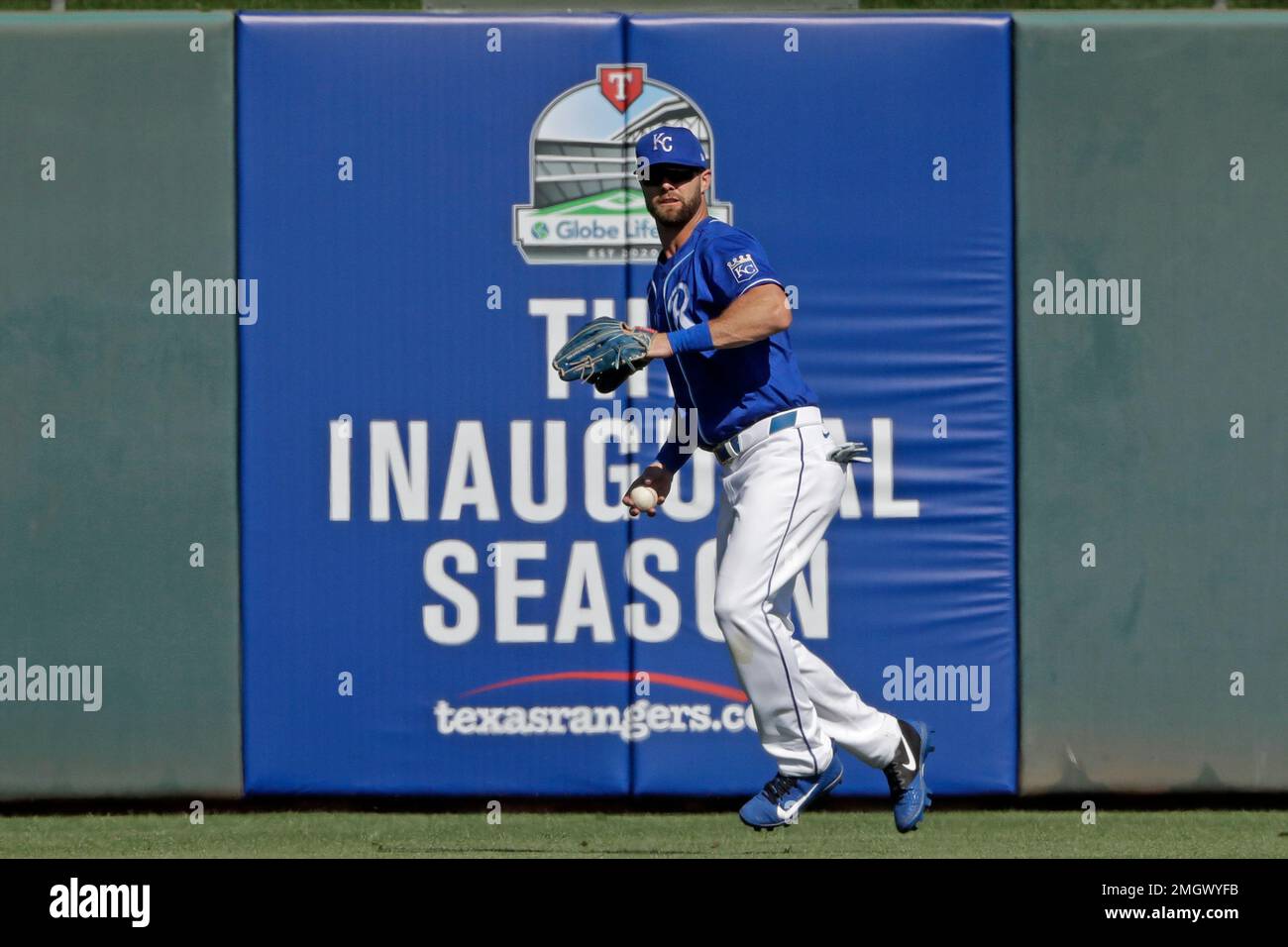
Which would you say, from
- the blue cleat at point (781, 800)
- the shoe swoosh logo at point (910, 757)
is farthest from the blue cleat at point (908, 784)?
the blue cleat at point (781, 800)

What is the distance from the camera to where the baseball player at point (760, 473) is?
5.52 meters

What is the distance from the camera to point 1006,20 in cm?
743

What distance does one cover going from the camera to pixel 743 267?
5.57 meters

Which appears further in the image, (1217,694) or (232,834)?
(1217,694)

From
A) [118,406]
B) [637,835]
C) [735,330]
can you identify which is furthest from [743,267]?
[118,406]

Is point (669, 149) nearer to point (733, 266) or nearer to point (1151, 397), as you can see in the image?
point (733, 266)

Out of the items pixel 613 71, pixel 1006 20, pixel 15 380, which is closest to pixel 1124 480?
pixel 1006 20

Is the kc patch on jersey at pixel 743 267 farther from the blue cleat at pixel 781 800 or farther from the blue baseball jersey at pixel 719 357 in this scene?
the blue cleat at pixel 781 800

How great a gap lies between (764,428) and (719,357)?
267mm

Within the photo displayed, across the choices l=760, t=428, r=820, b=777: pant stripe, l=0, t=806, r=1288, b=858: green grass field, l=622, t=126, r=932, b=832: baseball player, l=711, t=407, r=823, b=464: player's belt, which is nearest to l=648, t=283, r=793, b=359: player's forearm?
l=622, t=126, r=932, b=832: baseball player

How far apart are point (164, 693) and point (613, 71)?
3037mm

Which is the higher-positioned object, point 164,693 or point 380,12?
point 380,12

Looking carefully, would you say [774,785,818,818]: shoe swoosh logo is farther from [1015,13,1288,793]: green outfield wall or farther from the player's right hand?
[1015,13,1288,793]: green outfield wall

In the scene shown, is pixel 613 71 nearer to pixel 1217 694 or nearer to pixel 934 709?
pixel 934 709
